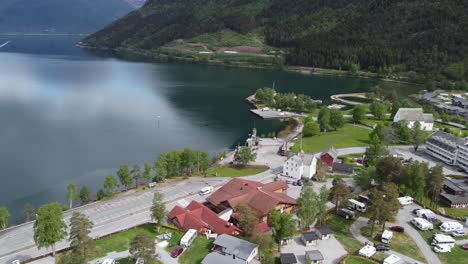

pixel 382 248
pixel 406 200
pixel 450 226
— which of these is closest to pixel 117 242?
pixel 382 248

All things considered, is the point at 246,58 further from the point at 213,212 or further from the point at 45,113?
the point at 213,212

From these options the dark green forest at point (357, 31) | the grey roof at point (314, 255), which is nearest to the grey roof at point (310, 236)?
the grey roof at point (314, 255)

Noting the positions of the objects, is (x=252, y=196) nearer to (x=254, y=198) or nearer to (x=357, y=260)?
(x=254, y=198)

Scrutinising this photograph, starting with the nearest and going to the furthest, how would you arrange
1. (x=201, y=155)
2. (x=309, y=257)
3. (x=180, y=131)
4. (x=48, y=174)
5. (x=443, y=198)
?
(x=309, y=257)
(x=443, y=198)
(x=201, y=155)
(x=48, y=174)
(x=180, y=131)

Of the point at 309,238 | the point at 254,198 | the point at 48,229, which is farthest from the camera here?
the point at 254,198

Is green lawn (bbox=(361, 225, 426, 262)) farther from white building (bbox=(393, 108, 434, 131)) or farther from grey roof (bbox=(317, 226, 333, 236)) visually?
white building (bbox=(393, 108, 434, 131))

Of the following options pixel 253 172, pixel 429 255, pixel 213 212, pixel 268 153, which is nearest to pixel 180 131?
pixel 268 153

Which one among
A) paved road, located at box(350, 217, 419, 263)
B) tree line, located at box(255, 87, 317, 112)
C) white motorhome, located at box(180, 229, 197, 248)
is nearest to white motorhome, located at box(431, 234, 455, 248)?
paved road, located at box(350, 217, 419, 263)
